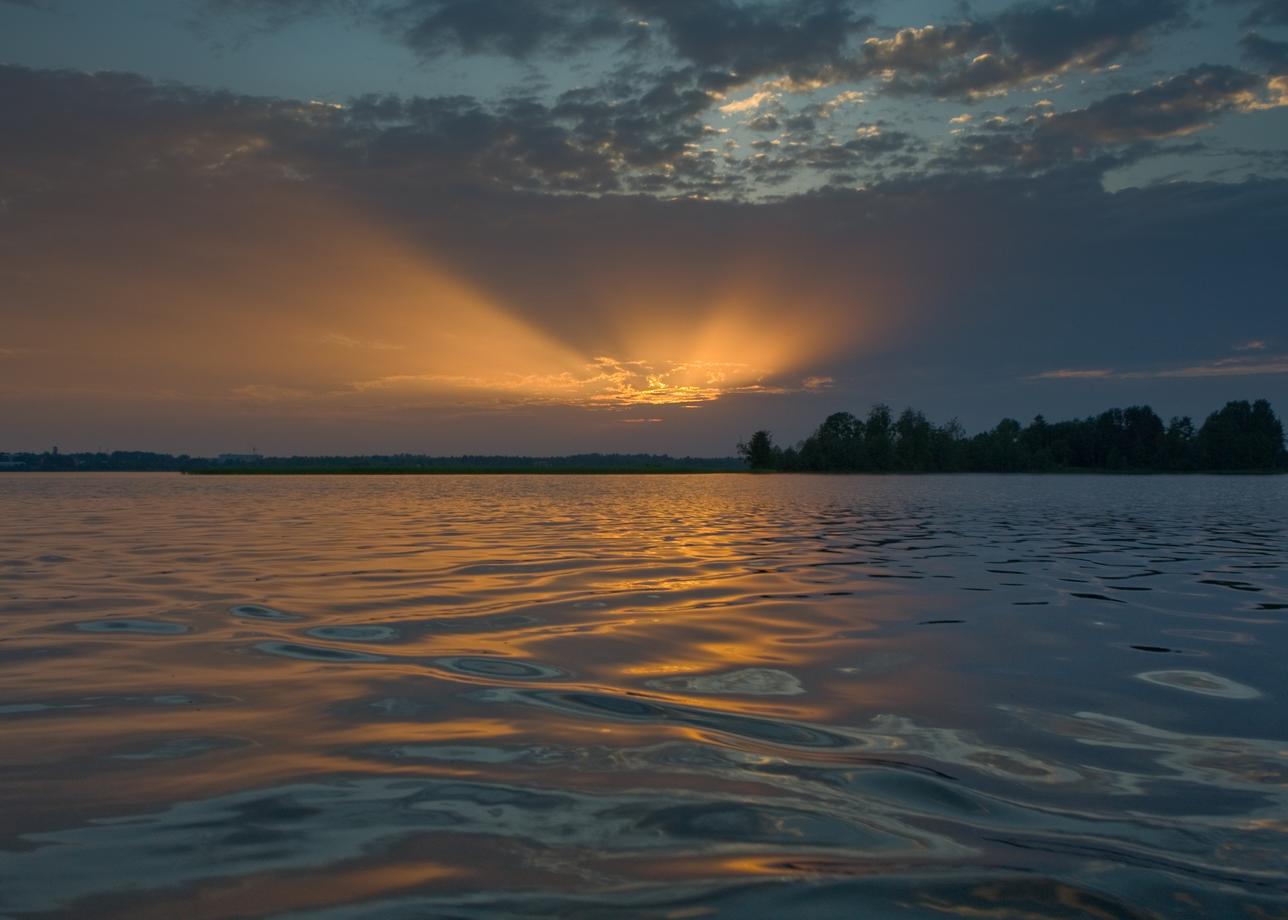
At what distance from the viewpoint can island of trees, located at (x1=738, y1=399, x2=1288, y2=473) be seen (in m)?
174

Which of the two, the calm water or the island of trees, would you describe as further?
the island of trees

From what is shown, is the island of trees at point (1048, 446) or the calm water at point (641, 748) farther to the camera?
the island of trees at point (1048, 446)

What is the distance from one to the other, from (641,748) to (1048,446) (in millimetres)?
202154

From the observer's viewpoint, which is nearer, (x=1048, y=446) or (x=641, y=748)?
(x=641, y=748)

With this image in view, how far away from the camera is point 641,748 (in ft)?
20.1

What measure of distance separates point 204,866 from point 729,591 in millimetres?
10968

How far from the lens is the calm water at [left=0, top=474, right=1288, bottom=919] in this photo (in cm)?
398

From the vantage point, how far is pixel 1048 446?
188 metres

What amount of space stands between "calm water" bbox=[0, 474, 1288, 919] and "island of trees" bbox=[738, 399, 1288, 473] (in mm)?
163101

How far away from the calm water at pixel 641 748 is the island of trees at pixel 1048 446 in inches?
6421

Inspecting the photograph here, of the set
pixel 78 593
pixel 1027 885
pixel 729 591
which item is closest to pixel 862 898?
pixel 1027 885

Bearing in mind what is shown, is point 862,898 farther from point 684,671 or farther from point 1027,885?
point 684,671

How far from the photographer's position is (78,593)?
13750 mm

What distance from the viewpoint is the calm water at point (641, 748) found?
157 inches
